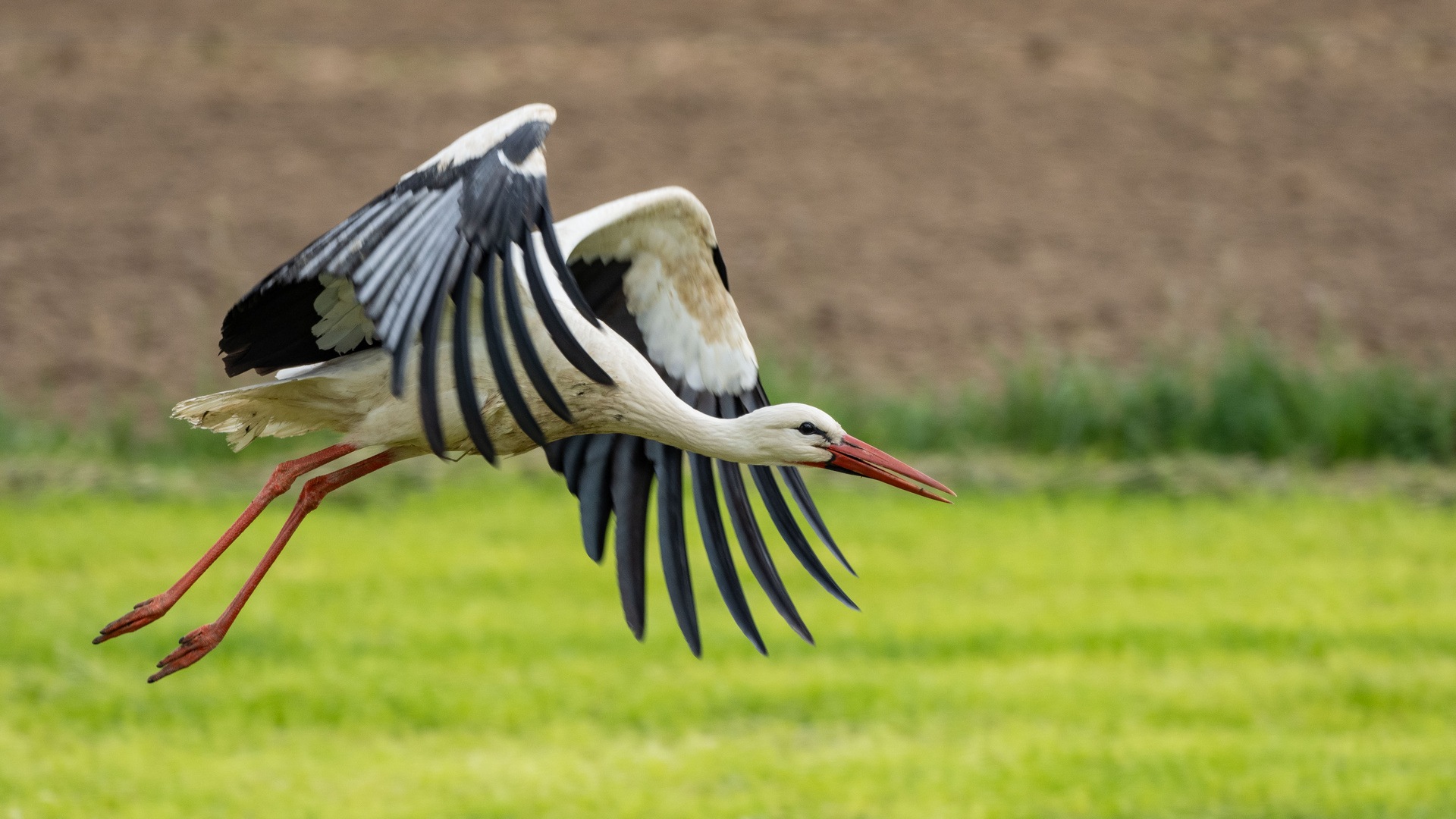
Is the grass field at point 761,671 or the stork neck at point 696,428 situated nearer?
the stork neck at point 696,428

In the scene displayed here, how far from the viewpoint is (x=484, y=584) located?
307 inches

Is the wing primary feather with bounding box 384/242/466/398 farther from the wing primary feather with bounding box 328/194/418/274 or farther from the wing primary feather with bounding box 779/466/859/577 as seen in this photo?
the wing primary feather with bounding box 779/466/859/577

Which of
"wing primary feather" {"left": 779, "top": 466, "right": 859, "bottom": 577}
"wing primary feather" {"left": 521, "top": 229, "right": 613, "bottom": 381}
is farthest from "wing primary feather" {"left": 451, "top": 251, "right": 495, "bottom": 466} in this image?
"wing primary feather" {"left": 779, "top": 466, "right": 859, "bottom": 577}

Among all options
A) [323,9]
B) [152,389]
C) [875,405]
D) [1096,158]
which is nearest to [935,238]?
[1096,158]

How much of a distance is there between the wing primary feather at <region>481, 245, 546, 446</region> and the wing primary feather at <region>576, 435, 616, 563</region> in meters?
1.18

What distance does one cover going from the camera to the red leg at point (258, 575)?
386cm

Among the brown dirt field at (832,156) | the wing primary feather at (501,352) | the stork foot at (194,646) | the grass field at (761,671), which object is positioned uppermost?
the brown dirt field at (832,156)

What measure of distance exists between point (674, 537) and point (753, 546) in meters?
0.21

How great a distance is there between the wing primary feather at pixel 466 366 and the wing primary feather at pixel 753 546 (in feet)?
3.60

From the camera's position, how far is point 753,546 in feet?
14.6

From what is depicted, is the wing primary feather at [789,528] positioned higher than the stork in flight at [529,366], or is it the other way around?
the stork in flight at [529,366]

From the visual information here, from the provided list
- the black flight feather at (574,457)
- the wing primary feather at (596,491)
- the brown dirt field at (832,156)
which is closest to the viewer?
the wing primary feather at (596,491)

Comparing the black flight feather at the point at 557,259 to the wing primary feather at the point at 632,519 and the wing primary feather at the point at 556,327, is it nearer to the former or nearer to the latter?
the wing primary feather at the point at 556,327

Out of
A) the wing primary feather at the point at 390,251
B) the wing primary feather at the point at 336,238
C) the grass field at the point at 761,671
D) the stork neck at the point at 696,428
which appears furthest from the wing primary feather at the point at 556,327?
the grass field at the point at 761,671
